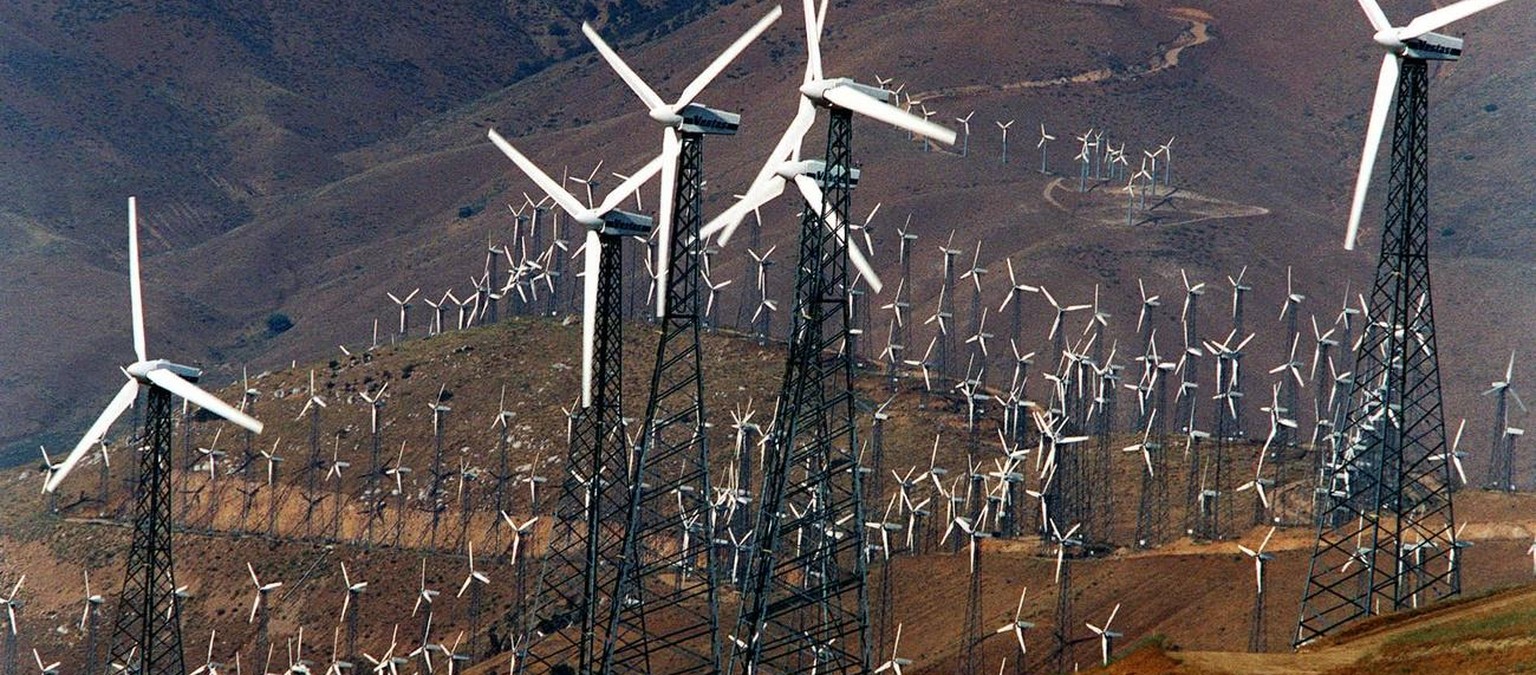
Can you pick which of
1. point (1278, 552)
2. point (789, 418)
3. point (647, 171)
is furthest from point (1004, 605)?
point (789, 418)

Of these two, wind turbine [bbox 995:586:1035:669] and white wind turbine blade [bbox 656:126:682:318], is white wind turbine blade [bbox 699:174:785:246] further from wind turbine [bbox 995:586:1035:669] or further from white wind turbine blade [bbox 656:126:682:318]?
wind turbine [bbox 995:586:1035:669]

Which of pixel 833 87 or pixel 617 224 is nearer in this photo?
pixel 833 87

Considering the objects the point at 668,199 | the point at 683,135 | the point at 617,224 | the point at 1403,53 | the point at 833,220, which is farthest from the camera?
the point at 1403,53

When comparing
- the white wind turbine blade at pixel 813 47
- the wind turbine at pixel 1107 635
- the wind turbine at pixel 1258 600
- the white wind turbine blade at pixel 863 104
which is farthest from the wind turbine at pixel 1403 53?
the wind turbine at pixel 1258 600

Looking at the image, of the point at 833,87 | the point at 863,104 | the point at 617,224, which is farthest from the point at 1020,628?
the point at 863,104

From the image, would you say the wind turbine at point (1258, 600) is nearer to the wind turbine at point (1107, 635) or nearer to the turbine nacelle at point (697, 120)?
the wind turbine at point (1107, 635)

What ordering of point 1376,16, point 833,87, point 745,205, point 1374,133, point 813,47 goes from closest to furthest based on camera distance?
point 833,87
point 813,47
point 745,205
point 1374,133
point 1376,16

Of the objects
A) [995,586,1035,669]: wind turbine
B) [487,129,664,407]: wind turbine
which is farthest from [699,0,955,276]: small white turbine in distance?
[995,586,1035,669]: wind turbine

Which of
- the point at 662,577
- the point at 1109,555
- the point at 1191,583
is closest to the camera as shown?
the point at 1191,583

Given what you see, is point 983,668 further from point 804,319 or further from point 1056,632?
point 804,319

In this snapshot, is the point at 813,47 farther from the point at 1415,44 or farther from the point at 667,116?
the point at 1415,44

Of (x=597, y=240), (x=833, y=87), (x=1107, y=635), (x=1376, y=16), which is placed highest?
(x=1376, y=16)
